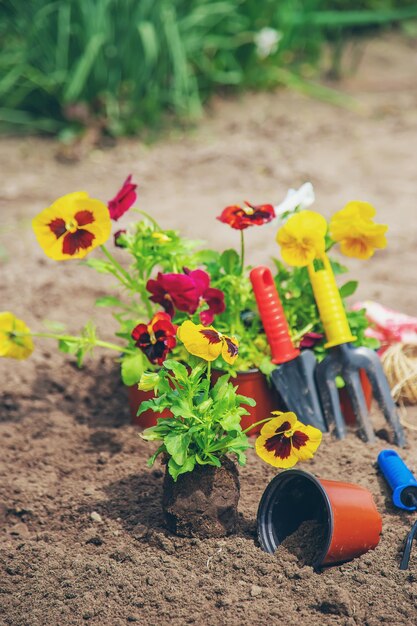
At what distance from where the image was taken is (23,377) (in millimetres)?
2938

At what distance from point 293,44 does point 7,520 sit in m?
3.83

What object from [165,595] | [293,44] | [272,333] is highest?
[293,44]

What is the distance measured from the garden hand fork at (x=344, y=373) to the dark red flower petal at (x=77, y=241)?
621 millimetres

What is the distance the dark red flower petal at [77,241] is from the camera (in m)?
2.32

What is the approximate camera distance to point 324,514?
2.15 m

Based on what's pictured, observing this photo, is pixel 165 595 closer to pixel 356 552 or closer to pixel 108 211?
pixel 356 552

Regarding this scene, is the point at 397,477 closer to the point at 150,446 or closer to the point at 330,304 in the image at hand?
the point at 330,304

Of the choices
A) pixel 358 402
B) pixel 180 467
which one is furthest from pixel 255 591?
pixel 358 402

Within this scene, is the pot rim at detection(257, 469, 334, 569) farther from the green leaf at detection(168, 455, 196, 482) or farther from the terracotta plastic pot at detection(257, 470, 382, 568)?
the green leaf at detection(168, 455, 196, 482)

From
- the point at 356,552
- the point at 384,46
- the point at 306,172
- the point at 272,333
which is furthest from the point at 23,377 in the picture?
the point at 384,46

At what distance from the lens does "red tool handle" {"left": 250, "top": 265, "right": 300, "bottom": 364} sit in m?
2.45

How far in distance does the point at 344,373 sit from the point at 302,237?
17.1 inches

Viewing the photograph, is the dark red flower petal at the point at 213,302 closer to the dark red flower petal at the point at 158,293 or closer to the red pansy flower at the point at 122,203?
the dark red flower petal at the point at 158,293

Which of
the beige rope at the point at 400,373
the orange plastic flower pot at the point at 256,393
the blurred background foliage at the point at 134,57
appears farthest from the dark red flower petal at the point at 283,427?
the blurred background foliage at the point at 134,57
